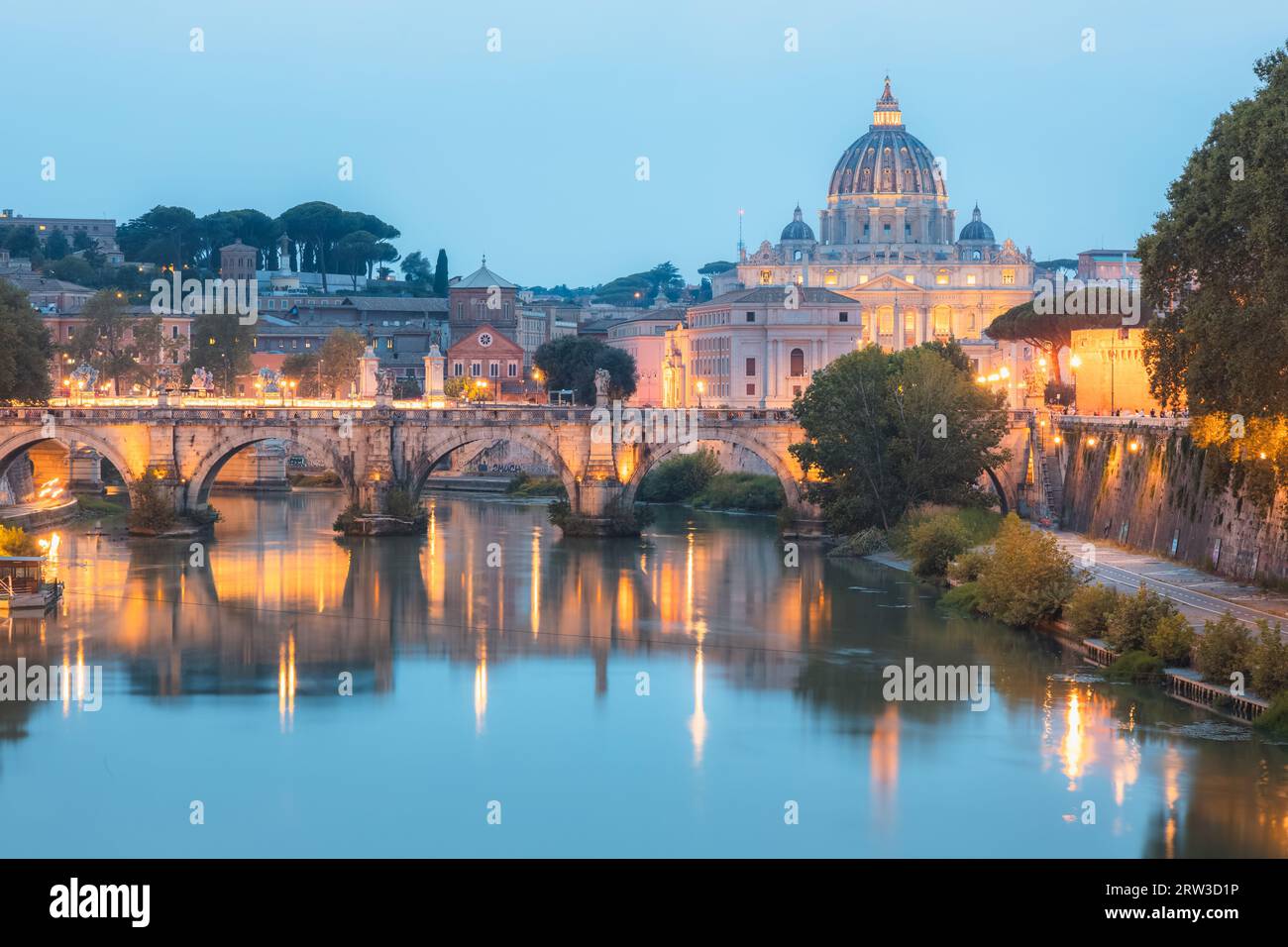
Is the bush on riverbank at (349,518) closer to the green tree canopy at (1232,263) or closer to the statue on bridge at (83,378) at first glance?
the statue on bridge at (83,378)

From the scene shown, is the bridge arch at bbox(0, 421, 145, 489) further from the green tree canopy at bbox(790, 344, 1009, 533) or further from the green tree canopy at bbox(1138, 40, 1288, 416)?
the green tree canopy at bbox(1138, 40, 1288, 416)

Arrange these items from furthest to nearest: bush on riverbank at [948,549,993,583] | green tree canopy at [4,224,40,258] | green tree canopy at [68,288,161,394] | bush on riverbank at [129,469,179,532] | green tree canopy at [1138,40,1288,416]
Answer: green tree canopy at [4,224,40,258], green tree canopy at [68,288,161,394], bush on riverbank at [129,469,179,532], bush on riverbank at [948,549,993,583], green tree canopy at [1138,40,1288,416]

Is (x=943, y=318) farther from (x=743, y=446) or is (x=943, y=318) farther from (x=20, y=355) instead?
(x=20, y=355)

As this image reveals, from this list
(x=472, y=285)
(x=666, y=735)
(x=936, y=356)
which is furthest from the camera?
(x=472, y=285)

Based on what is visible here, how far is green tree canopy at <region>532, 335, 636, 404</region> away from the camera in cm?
9931

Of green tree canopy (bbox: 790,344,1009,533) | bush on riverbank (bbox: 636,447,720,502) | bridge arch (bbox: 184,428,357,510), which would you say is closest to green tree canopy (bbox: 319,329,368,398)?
bush on riverbank (bbox: 636,447,720,502)

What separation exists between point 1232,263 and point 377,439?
29053mm

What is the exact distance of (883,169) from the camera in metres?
147

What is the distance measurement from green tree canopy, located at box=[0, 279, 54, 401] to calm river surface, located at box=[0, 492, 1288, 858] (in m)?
14.3

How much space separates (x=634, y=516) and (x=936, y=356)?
9445mm

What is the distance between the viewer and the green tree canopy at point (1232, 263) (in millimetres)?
31016
